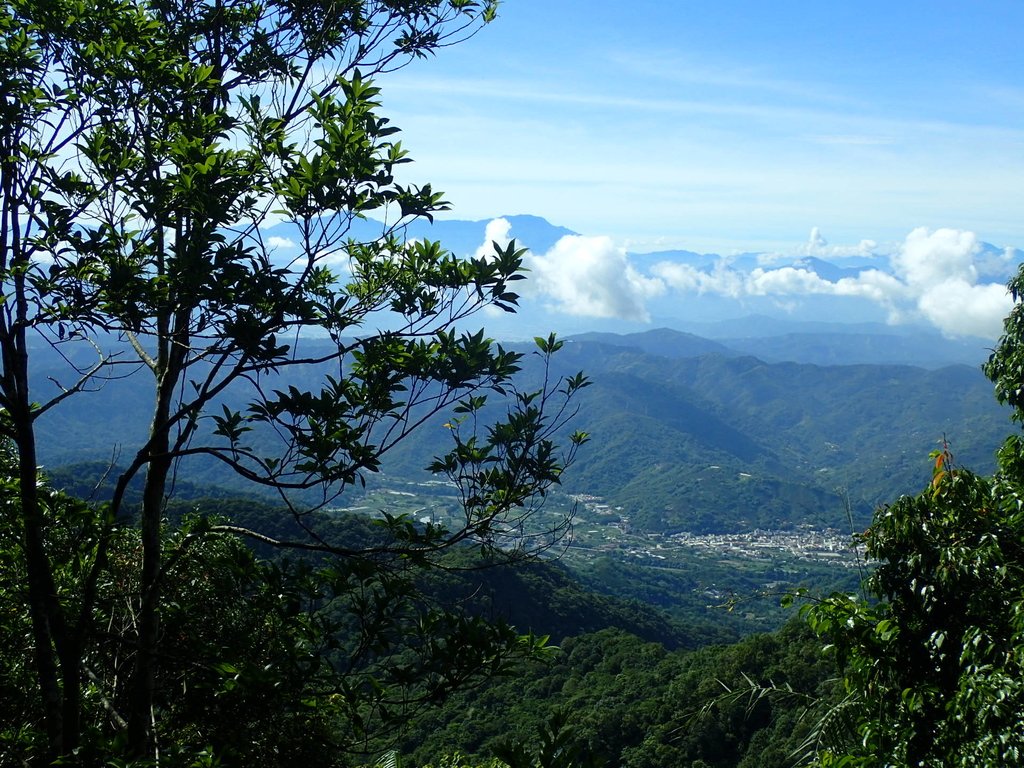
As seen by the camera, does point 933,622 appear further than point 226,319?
Yes

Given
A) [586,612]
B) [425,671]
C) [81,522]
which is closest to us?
[425,671]

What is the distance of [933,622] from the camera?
5.38 meters

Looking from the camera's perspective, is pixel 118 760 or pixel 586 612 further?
pixel 586 612

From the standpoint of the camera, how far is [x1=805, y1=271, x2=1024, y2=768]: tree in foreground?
4707mm

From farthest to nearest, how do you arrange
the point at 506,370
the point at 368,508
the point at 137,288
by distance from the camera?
the point at 368,508 < the point at 506,370 < the point at 137,288

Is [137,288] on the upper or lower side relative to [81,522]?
upper

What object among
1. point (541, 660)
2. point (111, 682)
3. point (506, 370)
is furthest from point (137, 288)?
point (111, 682)

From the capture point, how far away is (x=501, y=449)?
4324 mm

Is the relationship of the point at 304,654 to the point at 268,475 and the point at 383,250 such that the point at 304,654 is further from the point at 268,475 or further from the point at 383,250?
the point at 383,250

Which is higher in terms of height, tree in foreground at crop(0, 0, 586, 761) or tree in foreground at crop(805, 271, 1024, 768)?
tree in foreground at crop(0, 0, 586, 761)

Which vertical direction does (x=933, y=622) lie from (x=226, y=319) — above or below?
below

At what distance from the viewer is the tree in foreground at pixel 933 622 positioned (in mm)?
4707

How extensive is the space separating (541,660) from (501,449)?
114 cm

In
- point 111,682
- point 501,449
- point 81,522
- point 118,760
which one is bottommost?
point 111,682
